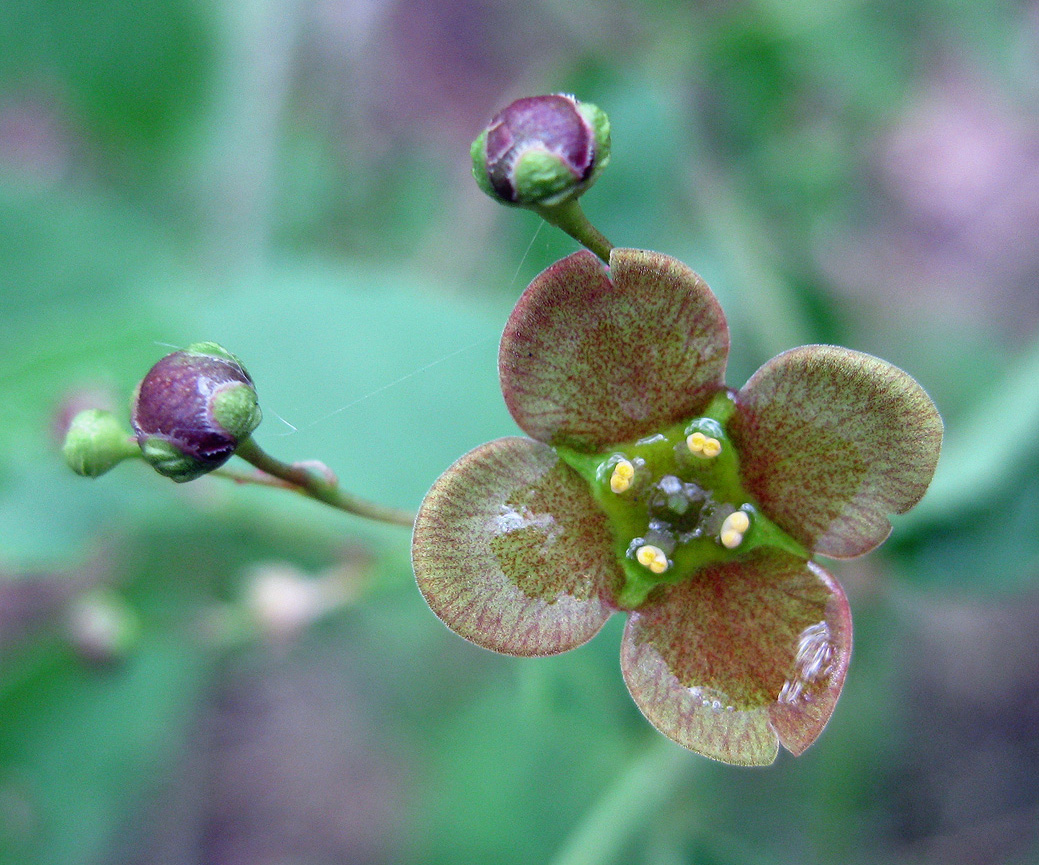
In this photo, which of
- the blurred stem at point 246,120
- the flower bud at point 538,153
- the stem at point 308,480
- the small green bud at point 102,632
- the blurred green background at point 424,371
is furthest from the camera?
the blurred stem at point 246,120

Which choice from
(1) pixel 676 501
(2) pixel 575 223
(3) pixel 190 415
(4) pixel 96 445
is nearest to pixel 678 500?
(1) pixel 676 501

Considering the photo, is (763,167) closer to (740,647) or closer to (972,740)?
(972,740)

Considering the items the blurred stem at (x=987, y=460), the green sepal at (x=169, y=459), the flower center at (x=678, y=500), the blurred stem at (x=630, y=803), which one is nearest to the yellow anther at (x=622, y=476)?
the flower center at (x=678, y=500)

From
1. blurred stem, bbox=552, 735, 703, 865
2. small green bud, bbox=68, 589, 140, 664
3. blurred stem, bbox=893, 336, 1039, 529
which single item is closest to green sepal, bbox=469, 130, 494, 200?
blurred stem, bbox=893, 336, 1039, 529

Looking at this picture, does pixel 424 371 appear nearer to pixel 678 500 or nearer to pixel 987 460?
pixel 678 500

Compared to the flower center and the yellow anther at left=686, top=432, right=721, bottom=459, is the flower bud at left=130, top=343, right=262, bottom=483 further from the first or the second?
the yellow anther at left=686, top=432, right=721, bottom=459

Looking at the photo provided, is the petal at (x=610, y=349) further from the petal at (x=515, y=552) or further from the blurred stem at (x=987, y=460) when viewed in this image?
the blurred stem at (x=987, y=460)
